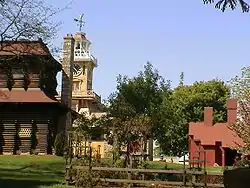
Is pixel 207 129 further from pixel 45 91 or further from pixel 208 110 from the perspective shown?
pixel 45 91

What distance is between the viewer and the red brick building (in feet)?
161

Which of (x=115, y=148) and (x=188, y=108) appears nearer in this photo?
(x=115, y=148)

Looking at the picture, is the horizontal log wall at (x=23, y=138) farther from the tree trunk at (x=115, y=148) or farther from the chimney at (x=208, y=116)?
the chimney at (x=208, y=116)

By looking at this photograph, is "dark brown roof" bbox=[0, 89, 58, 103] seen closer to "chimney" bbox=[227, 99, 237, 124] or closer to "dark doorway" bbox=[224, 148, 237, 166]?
"chimney" bbox=[227, 99, 237, 124]

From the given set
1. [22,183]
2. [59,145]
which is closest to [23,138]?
[59,145]

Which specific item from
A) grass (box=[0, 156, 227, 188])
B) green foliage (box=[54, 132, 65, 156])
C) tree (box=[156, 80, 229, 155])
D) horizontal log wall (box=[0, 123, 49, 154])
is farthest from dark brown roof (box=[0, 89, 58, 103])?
tree (box=[156, 80, 229, 155])

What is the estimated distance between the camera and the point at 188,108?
212 feet

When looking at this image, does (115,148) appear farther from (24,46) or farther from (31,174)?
(24,46)

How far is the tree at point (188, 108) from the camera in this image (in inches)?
2453

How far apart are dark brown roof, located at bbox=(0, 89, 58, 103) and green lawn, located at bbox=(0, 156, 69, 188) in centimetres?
1148

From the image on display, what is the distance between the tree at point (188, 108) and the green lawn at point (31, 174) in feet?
111

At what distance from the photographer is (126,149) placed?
2491 cm

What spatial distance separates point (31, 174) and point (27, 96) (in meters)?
19.9

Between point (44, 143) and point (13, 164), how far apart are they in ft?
44.0
